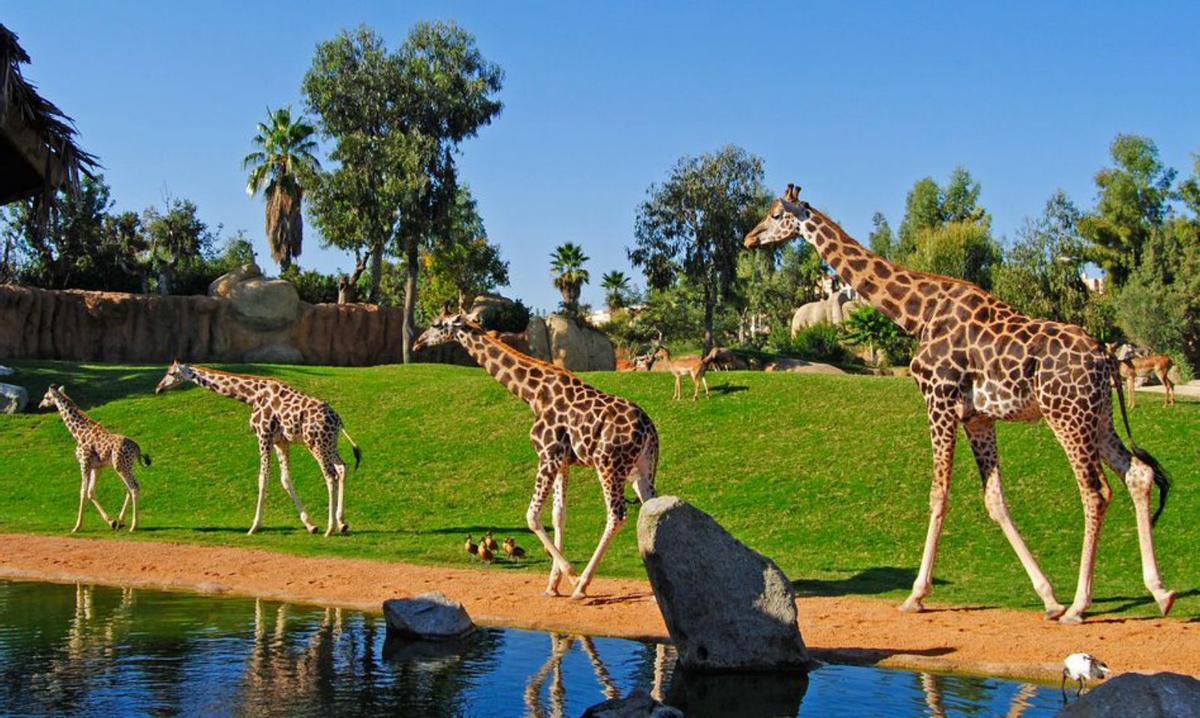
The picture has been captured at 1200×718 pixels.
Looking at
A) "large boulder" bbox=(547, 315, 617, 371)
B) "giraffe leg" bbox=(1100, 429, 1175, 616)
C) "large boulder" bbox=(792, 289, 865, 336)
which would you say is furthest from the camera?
"large boulder" bbox=(792, 289, 865, 336)

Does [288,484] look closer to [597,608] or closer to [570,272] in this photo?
[597,608]

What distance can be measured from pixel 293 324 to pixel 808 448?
28.3 m

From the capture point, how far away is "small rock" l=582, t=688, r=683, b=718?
9367 mm

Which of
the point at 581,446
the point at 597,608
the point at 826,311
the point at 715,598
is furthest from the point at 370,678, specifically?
the point at 826,311

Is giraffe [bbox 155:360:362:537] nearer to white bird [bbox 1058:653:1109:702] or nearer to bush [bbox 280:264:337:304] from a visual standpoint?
white bird [bbox 1058:653:1109:702]

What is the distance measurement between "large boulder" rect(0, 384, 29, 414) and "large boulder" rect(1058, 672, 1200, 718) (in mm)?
31431

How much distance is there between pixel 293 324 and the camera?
161 ft

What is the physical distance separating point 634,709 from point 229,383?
16.9m

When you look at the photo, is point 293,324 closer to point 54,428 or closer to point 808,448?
point 54,428

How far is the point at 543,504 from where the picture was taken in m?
16.6

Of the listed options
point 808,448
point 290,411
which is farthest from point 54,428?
point 808,448

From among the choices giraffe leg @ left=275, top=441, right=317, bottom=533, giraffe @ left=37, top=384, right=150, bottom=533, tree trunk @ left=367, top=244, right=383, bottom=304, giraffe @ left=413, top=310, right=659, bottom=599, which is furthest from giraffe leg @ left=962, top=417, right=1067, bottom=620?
tree trunk @ left=367, top=244, right=383, bottom=304

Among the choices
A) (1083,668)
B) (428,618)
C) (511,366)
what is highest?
(511,366)

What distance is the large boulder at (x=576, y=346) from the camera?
52.8 meters
